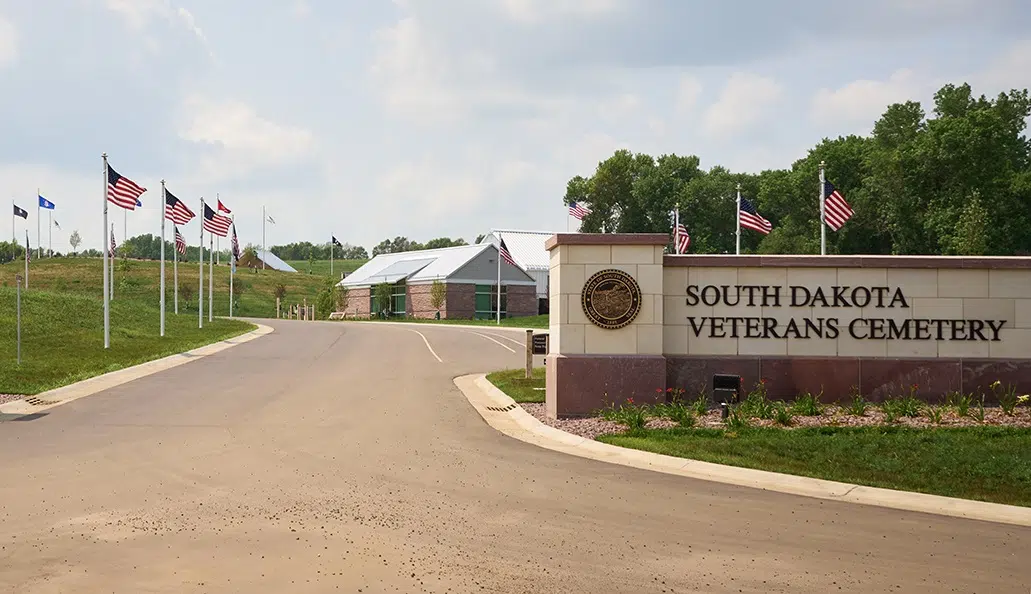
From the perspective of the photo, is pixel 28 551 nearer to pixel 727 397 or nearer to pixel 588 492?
pixel 588 492

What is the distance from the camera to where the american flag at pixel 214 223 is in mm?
48625

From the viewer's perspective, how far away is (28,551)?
793 cm

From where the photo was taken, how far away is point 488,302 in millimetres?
79188

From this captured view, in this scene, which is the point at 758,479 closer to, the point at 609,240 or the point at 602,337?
the point at 602,337

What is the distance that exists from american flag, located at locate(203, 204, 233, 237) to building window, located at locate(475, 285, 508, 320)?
30.9 meters

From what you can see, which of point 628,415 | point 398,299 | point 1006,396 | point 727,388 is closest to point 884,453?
point 727,388

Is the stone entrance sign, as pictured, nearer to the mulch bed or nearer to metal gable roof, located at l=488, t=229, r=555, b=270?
the mulch bed

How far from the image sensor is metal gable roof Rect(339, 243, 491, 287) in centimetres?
7888

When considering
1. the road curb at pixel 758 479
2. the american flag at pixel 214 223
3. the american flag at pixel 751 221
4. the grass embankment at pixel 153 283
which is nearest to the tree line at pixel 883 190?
the american flag at pixel 751 221

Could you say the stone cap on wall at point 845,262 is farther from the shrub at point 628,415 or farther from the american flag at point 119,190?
the american flag at point 119,190

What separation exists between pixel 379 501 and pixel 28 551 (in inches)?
130

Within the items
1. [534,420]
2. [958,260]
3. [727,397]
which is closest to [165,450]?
[534,420]

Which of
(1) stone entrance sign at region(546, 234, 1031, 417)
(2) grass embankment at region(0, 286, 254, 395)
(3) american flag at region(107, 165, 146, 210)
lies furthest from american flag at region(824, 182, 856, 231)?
(3) american flag at region(107, 165, 146, 210)

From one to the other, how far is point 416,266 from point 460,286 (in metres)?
8.43
